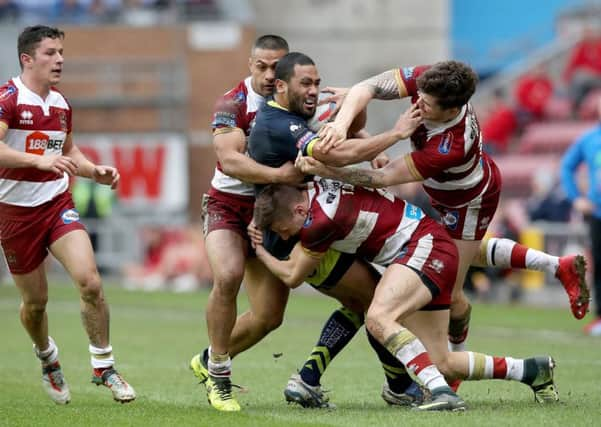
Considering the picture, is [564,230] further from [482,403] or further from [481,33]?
[481,33]

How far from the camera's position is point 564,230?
19.1m

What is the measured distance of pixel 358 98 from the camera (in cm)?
847

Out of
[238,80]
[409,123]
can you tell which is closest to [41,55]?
[409,123]

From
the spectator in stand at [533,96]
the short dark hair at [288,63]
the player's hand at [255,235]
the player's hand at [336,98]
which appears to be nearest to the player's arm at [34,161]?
the player's hand at [255,235]

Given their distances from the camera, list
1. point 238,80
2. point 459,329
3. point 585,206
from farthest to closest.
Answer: point 238,80
point 585,206
point 459,329

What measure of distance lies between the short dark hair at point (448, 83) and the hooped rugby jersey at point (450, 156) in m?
0.24

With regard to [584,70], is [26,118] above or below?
above

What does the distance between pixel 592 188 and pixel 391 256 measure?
6.59 metres

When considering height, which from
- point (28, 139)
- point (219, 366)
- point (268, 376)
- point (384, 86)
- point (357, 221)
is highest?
point (384, 86)

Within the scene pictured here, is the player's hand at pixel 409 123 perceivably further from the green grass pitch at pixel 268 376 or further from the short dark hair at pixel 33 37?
the short dark hair at pixel 33 37

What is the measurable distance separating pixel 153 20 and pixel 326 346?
25770mm

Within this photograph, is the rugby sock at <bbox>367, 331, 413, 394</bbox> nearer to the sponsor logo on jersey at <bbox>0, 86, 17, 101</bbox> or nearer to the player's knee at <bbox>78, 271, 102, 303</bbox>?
the player's knee at <bbox>78, 271, 102, 303</bbox>

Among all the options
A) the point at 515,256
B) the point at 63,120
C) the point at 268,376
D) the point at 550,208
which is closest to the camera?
the point at 63,120

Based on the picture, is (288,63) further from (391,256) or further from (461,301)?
(461,301)
